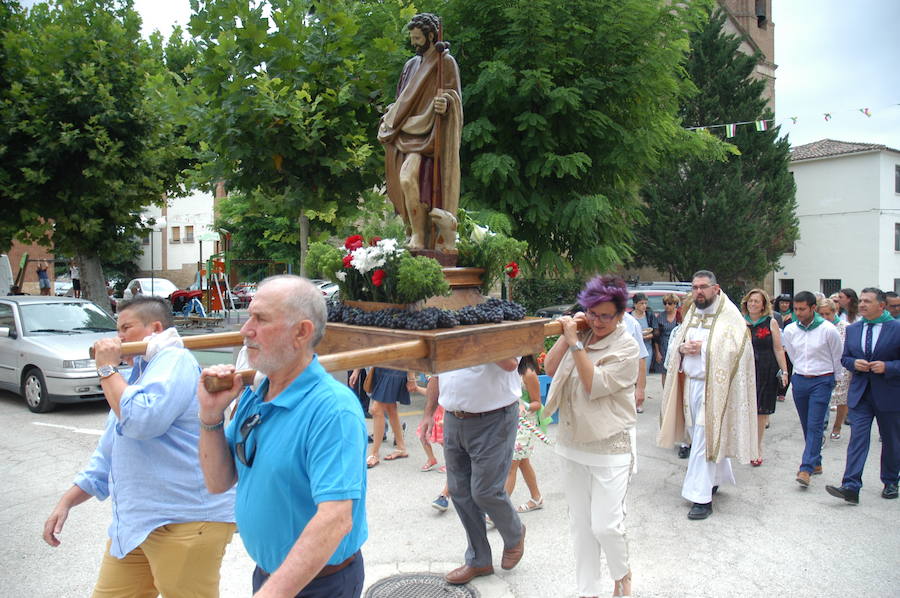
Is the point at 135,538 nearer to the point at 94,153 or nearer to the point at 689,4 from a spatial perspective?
the point at 689,4

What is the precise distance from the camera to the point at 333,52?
9125 millimetres

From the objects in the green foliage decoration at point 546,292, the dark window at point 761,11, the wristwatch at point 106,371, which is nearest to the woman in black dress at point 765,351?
the wristwatch at point 106,371

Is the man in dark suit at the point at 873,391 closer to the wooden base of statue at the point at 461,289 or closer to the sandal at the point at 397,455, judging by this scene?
the wooden base of statue at the point at 461,289

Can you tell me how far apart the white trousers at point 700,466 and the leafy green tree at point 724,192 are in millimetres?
20873

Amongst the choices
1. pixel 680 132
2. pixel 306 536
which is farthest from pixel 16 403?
Answer: pixel 680 132

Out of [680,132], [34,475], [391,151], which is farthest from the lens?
[680,132]

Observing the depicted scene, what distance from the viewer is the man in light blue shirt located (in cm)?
263

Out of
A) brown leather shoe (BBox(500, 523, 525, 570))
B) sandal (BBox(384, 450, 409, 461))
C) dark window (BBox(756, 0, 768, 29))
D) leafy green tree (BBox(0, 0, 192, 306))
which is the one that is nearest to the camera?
brown leather shoe (BBox(500, 523, 525, 570))

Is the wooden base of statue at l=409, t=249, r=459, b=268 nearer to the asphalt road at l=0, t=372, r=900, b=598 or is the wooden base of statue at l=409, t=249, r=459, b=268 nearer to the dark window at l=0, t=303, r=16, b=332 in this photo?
the asphalt road at l=0, t=372, r=900, b=598

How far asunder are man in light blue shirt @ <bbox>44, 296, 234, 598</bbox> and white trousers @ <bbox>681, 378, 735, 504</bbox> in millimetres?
4126

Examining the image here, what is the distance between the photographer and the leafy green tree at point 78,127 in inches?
498

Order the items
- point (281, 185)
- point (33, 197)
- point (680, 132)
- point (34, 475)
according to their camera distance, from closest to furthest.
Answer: point (34, 475), point (281, 185), point (680, 132), point (33, 197)

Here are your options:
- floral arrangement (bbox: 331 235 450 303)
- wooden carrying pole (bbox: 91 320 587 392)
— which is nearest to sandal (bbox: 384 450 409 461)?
floral arrangement (bbox: 331 235 450 303)

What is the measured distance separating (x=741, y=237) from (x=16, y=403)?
24.2m
